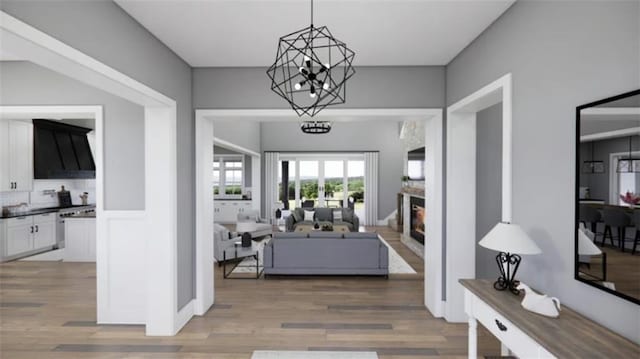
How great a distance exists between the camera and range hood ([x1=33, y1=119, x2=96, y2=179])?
5953 mm

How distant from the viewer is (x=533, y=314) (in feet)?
5.10

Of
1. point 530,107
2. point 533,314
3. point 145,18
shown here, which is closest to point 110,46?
point 145,18

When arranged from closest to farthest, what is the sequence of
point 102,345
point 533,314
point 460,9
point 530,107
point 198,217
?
point 533,314
point 530,107
point 460,9
point 102,345
point 198,217

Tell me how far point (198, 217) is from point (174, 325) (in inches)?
43.4

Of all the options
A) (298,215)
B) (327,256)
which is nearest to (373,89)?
(327,256)

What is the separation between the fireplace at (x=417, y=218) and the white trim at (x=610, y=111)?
4873mm

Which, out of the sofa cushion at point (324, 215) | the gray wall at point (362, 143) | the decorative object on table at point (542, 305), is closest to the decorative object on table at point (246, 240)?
the sofa cushion at point (324, 215)

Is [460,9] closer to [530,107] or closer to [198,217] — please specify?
[530,107]

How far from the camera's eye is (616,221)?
1.39 meters

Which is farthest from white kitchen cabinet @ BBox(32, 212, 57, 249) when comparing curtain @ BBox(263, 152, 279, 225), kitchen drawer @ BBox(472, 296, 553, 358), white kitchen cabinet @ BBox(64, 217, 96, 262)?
kitchen drawer @ BBox(472, 296, 553, 358)

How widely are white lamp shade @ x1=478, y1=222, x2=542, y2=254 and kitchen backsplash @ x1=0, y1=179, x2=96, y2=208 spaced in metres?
8.09

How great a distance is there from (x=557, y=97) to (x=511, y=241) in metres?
0.90

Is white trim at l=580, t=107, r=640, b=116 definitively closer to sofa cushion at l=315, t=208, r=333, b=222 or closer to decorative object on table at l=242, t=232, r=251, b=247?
decorative object on table at l=242, t=232, r=251, b=247

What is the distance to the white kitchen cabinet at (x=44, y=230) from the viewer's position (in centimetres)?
575
